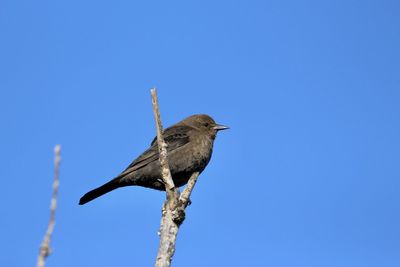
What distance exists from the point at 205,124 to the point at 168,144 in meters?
1.41

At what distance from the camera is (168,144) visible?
999 cm

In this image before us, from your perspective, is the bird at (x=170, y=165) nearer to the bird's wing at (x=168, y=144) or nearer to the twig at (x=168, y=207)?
the bird's wing at (x=168, y=144)

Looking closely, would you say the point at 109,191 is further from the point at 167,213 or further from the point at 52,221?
the point at 52,221

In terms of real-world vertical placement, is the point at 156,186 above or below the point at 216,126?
below

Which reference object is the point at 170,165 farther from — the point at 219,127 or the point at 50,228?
the point at 50,228

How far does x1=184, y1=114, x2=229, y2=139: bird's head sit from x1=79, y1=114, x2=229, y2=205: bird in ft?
2.08

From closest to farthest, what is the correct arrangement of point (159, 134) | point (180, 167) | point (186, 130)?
point (159, 134) → point (180, 167) → point (186, 130)

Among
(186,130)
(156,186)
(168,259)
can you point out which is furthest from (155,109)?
(186,130)

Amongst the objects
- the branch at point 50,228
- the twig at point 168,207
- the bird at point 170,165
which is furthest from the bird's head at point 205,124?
the branch at point 50,228

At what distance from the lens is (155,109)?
215 inches

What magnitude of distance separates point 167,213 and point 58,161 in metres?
3.79

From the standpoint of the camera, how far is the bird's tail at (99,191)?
31.1 feet

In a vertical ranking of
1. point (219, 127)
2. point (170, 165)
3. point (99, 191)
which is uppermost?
point (219, 127)

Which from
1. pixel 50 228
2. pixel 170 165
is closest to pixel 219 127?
pixel 170 165
